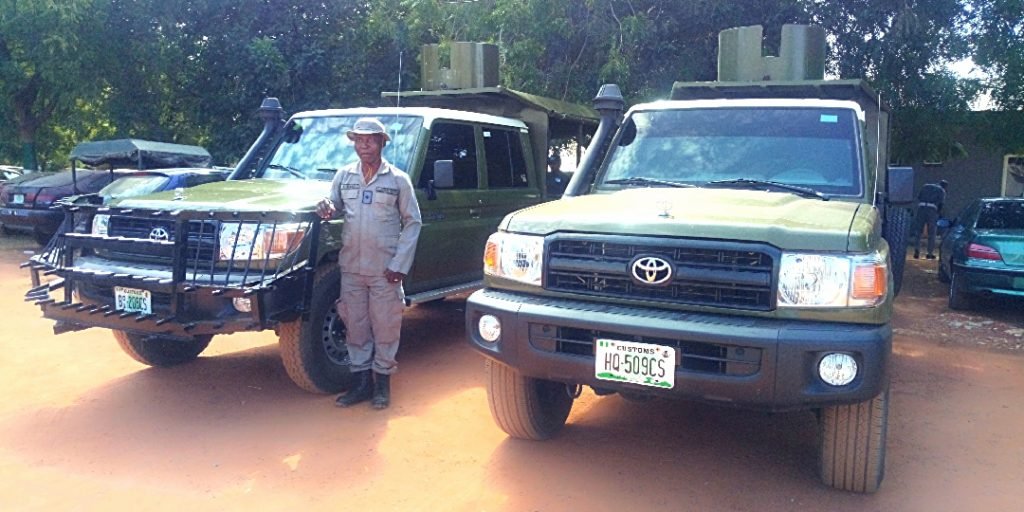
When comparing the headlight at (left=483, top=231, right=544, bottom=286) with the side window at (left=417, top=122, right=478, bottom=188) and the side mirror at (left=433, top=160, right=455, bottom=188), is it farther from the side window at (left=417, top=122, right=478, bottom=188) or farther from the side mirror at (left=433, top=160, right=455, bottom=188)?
the side window at (left=417, top=122, right=478, bottom=188)

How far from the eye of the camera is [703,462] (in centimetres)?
429

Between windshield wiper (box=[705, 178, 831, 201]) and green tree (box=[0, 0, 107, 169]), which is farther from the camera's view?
green tree (box=[0, 0, 107, 169])

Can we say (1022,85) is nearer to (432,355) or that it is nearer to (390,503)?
(432,355)

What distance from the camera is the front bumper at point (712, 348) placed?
3.24 meters

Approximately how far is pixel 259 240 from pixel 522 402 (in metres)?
1.85

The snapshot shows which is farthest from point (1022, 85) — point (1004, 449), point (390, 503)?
point (390, 503)

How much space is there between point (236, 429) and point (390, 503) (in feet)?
4.78

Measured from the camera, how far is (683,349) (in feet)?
11.3

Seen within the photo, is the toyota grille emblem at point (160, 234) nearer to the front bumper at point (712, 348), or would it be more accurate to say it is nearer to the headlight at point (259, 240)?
the headlight at point (259, 240)

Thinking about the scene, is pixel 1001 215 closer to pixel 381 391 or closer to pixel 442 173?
pixel 442 173

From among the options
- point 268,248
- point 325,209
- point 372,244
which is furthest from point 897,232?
point 268,248

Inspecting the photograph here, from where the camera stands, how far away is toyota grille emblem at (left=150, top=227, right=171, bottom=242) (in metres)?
4.88

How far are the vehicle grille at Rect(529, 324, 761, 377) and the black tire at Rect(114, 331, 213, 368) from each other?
289 cm

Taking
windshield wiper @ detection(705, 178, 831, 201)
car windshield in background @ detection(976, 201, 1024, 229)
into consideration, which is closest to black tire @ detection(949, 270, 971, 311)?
car windshield in background @ detection(976, 201, 1024, 229)
